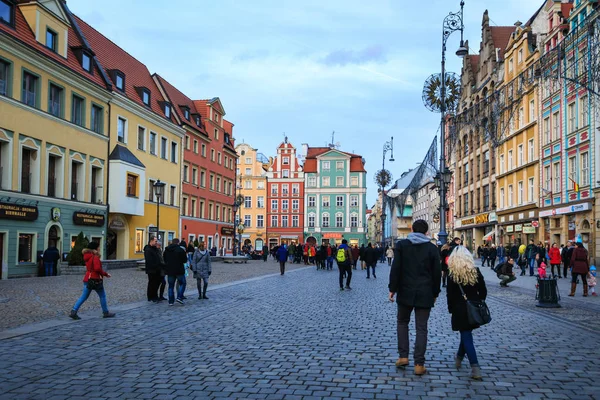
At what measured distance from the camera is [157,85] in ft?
164

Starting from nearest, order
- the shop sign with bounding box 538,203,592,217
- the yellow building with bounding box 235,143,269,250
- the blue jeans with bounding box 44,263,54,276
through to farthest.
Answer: the blue jeans with bounding box 44,263,54,276 → the shop sign with bounding box 538,203,592,217 → the yellow building with bounding box 235,143,269,250

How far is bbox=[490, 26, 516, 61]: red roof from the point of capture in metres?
57.3

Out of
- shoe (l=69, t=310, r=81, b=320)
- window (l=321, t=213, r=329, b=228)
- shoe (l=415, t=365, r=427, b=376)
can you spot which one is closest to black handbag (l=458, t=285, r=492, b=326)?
shoe (l=415, t=365, r=427, b=376)

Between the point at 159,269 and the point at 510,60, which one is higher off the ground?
the point at 510,60

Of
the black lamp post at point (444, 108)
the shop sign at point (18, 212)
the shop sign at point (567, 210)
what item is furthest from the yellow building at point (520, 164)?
the shop sign at point (18, 212)

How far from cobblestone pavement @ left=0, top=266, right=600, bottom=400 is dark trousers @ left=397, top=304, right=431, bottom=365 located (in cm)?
26

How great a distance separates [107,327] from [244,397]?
590cm

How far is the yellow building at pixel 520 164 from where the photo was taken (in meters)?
44.1

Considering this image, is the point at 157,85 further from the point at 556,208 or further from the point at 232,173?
the point at 556,208

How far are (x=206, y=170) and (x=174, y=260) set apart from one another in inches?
1726

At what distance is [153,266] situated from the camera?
15.8 m

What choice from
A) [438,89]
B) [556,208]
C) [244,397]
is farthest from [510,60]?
[244,397]

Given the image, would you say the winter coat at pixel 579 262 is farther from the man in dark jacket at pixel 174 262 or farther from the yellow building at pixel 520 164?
the yellow building at pixel 520 164

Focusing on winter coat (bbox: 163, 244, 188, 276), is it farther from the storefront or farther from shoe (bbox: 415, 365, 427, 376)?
the storefront
